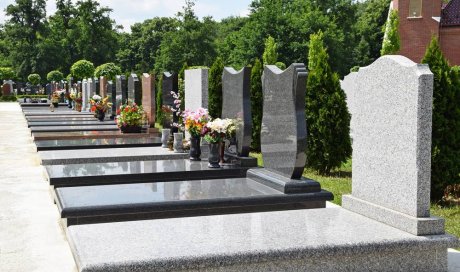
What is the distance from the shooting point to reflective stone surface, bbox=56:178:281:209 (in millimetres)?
7086

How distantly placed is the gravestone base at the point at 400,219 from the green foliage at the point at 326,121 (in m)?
4.96

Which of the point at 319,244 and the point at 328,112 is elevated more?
the point at 328,112

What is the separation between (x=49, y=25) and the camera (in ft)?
254

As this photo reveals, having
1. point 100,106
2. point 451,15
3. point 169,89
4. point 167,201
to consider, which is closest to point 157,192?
point 167,201

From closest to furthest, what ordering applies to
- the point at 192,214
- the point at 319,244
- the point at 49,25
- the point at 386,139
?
the point at 319,244 → the point at 386,139 → the point at 192,214 → the point at 49,25

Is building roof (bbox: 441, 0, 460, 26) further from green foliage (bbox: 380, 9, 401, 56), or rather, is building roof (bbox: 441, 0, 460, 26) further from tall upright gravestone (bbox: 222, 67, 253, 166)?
tall upright gravestone (bbox: 222, 67, 253, 166)

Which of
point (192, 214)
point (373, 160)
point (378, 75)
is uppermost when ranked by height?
point (378, 75)

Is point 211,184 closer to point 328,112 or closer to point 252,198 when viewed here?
point 252,198

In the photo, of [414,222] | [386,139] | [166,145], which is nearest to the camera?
[414,222]

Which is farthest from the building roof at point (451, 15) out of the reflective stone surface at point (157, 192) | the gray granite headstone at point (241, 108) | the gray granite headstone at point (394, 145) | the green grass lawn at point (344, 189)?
the gray granite headstone at point (394, 145)

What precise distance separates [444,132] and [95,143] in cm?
772

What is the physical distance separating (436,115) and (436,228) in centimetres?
338

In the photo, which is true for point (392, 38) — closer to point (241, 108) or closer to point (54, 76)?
point (241, 108)

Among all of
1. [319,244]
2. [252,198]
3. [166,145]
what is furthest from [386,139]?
[166,145]
